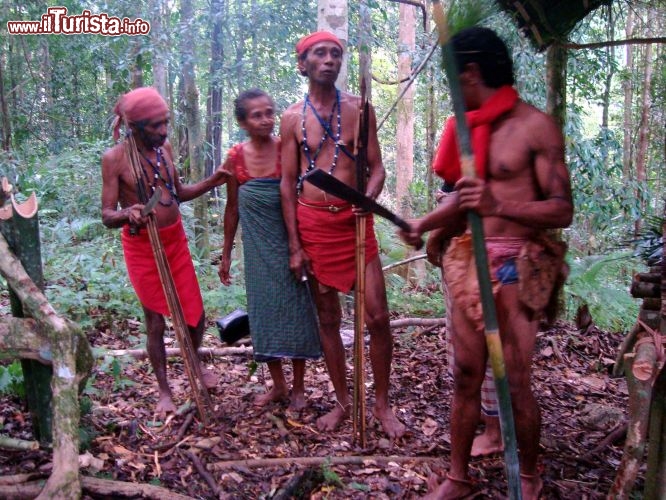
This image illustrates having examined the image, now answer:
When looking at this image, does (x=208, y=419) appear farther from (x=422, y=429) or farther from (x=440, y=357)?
(x=440, y=357)

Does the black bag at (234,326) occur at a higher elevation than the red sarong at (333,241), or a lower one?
lower

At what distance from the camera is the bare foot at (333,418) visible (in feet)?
11.7

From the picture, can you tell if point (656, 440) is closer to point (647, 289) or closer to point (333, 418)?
point (647, 289)

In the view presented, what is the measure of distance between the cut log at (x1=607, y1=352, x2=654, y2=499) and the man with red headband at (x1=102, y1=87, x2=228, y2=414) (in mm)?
2368

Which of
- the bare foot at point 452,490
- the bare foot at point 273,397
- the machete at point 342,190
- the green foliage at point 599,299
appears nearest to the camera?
the machete at point 342,190

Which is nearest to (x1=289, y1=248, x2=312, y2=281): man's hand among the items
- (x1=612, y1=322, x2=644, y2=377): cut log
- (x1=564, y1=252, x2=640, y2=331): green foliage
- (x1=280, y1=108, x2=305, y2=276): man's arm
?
(x1=280, y1=108, x2=305, y2=276): man's arm

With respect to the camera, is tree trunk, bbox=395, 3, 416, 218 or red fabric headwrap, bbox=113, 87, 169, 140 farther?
tree trunk, bbox=395, 3, 416, 218

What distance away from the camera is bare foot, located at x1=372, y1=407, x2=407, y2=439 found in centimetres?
343

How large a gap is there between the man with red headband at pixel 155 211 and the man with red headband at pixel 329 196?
0.55 m

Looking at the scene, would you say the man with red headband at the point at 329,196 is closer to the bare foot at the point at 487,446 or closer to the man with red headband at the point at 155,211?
the bare foot at the point at 487,446

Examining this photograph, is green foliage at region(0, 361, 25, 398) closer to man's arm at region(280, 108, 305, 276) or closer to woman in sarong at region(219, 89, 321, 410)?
woman in sarong at region(219, 89, 321, 410)

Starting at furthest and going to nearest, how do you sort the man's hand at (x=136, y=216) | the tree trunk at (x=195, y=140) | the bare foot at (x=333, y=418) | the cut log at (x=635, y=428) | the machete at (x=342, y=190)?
1. the tree trunk at (x=195, y=140)
2. the bare foot at (x=333, y=418)
3. the man's hand at (x=136, y=216)
4. the cut log at (x=635, y=428)
5. the machete at (x=342, y=190)

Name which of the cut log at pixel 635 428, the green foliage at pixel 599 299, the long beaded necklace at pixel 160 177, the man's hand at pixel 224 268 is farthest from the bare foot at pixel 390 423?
the green foliage at pixel 599 299

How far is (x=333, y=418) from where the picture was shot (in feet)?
11.8
